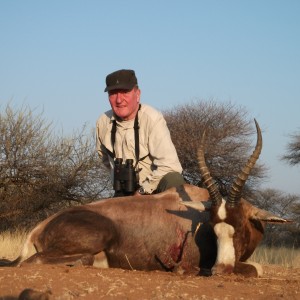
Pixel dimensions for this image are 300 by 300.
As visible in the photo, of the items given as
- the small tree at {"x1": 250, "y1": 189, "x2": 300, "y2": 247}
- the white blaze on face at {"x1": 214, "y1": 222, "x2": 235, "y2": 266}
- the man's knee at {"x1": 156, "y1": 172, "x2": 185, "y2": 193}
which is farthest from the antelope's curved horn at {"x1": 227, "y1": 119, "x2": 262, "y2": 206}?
the small tree at {"x1": 250, "y1": 189, "x2": 300, "y2": 247}

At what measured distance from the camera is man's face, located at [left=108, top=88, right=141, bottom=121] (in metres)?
6.74

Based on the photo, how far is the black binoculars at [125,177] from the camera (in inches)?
261

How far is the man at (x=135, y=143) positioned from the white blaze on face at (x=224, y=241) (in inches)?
40.5

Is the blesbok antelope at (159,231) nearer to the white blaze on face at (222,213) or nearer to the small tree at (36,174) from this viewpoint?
the white blaze on face at (222,213)

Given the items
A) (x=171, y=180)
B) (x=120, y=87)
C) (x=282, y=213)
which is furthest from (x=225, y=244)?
(x=282, y=213)

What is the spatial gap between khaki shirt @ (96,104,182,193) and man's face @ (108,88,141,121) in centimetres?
8

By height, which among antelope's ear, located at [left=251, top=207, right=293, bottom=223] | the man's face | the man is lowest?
antelope's ear, located at [left=251, top=207, right=293, bottom=223]

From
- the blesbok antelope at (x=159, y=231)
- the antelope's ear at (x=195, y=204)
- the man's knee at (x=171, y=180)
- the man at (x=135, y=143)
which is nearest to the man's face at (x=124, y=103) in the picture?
the man at (x=135, y=143)

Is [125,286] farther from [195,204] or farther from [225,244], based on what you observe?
[195,204]

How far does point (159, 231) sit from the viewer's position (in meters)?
6.03

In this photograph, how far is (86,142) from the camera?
54.6ft

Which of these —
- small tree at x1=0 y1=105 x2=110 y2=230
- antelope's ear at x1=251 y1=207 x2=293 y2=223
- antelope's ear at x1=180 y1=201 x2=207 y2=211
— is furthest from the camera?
small tree at x1=0 y1=105 x2=110 y2=230

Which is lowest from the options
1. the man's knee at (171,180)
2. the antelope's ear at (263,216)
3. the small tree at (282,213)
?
the small tree at (282,213)

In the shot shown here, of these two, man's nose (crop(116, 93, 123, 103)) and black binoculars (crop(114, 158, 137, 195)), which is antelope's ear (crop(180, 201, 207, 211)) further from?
man's nose (crop(116, 93, 123, 103))
